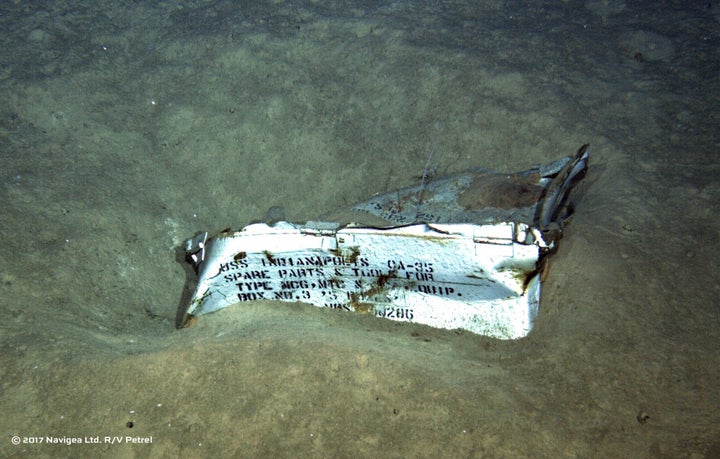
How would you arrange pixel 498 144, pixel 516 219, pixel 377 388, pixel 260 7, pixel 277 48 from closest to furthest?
pixel 377 388 → pixel 516 219 → pixel 498 144 → pixel 277 48 → pixel 260 7

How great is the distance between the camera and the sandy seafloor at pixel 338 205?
1.78 meters

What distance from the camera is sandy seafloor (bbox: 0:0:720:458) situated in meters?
1.78

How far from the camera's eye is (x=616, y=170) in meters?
2.88

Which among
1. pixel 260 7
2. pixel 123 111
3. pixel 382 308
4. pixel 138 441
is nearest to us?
pixel 138 441

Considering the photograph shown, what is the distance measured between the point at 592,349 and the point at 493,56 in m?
2.70

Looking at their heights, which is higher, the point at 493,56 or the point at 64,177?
the point at 493,56

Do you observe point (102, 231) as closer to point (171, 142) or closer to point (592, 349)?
point (171, 142)

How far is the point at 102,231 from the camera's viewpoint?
282 cm

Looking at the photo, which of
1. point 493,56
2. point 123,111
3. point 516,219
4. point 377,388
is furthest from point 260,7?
point 377,388

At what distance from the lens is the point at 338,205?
336cm

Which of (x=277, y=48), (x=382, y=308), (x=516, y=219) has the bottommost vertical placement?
(x=382, y=308)

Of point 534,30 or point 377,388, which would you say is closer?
point 377,388

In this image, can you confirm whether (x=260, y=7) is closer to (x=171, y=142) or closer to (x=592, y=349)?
(x=171, y=142)

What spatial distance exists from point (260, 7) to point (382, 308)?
11.4ft
